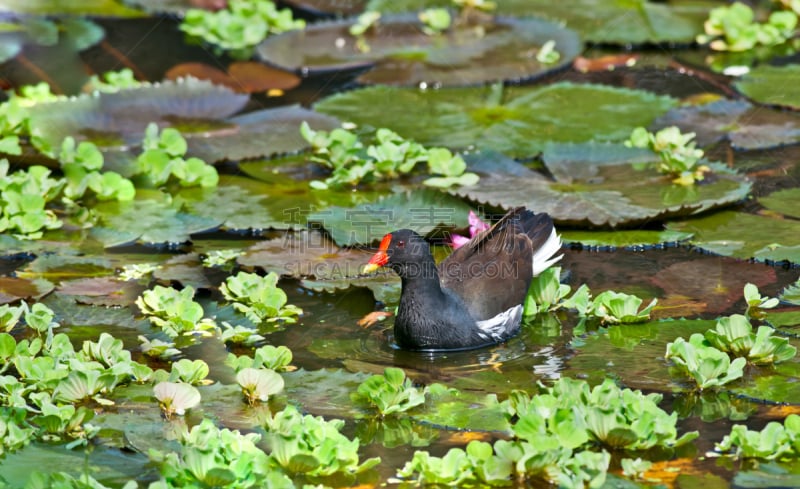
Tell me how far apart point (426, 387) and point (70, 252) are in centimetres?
220

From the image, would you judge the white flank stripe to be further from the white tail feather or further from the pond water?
the white tail feather

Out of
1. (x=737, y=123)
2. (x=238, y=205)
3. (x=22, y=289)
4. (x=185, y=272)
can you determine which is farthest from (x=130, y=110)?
(x=737, y=123)

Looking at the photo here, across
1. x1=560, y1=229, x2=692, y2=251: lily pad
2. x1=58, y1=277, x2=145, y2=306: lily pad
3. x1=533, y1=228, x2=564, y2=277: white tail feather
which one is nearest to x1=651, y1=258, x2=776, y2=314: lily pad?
x1=560, y1=229, x2=692, y2=251: lily pad

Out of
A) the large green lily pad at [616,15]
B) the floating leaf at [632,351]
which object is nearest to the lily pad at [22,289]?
the floating leaf at [632,351]

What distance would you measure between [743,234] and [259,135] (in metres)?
2.84

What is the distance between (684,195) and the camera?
580cm

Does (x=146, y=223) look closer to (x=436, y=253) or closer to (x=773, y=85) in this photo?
(x=436, y=253)

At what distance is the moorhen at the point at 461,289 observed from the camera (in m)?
4.75

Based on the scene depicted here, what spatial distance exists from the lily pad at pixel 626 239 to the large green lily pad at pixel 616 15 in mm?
3188

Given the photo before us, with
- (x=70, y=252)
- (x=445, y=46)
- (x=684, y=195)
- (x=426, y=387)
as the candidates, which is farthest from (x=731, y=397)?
(x=445, y=46)

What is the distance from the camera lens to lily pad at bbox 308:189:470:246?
5.57m

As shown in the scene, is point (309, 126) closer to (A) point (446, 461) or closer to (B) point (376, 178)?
(B) point (376, 178)

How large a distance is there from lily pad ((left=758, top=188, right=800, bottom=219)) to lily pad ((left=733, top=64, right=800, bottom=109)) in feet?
4.21

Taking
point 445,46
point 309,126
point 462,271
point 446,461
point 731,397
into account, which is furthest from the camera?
point 445,46
